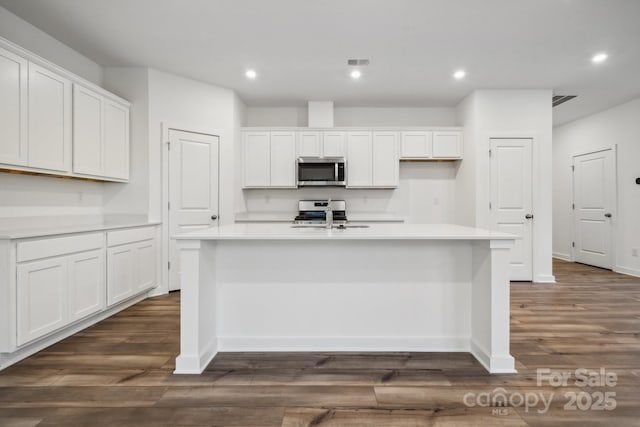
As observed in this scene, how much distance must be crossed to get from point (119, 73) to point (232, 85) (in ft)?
4.35

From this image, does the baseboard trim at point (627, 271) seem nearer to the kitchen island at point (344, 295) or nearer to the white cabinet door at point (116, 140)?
the kitchen island at point (344, 295)

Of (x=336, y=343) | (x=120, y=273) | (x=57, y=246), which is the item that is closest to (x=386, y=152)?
(x=336, y=343)

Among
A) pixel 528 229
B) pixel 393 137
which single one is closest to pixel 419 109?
pixel 393 137

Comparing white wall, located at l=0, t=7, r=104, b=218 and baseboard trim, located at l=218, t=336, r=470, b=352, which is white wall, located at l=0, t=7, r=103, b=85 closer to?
white wall, located at l=0, t=7, r=104, b=218

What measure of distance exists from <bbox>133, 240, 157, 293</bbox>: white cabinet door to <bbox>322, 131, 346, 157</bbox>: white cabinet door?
2.70 m

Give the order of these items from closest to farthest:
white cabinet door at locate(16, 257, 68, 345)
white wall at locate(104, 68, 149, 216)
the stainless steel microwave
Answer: white cabinet door at locate(16, 257, 68, 345), white wall at locate(104, 68, 149, 216), the stainless steel microwave

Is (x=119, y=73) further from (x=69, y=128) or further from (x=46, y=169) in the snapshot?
(x=46, y=169)

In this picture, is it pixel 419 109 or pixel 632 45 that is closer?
pixel 632 45

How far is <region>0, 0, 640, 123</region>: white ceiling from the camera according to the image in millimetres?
2719

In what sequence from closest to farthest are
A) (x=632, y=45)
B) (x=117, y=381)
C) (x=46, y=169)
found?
(x=117, y=381) < (x=46, y=169) < (x=632, y=45)

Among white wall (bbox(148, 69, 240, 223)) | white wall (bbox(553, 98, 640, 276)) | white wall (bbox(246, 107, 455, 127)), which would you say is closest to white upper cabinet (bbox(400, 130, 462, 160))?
white wall (bbox(246, 107, 455, 127))

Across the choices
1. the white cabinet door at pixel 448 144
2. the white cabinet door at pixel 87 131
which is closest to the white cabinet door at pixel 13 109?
the white cabinet door at pixel 87 131

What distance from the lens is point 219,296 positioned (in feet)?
7.79

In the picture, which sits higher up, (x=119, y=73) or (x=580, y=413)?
(x=119, y=73)
